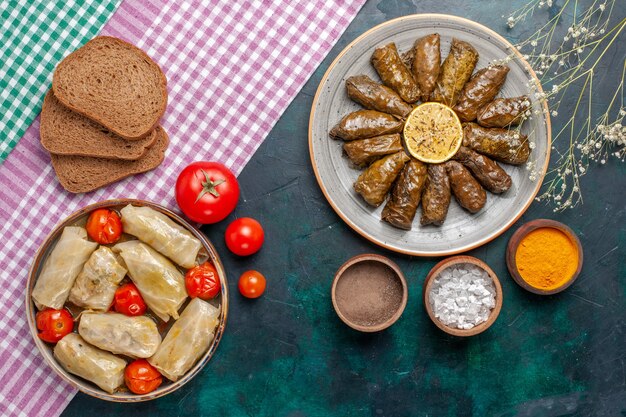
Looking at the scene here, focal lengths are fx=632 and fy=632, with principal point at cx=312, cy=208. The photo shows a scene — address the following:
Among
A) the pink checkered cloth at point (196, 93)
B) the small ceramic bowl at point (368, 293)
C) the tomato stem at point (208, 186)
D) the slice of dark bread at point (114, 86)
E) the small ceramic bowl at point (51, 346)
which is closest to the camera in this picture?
the tomato stem at point (208, 186)

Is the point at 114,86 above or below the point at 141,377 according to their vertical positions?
above

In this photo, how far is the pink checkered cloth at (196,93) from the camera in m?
4.71

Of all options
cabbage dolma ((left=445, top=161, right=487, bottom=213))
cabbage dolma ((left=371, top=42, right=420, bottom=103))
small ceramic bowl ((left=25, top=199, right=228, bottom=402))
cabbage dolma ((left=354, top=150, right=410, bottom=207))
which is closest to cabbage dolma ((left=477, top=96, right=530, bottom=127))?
cabbage dolma ((left=445, top=161, right=487, bottom=213))

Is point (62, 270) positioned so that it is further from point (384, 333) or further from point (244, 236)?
point (384, 333)

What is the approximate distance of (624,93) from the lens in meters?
4.87

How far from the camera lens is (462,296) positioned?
4590 millimetres

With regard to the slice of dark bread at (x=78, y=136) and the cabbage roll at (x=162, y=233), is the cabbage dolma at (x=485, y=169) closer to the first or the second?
the cabbage roll at (x=162, y=233)

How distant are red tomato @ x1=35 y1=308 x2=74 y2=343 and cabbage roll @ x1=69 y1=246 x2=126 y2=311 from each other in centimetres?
14

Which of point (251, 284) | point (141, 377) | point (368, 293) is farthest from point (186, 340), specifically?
point (368, 293)

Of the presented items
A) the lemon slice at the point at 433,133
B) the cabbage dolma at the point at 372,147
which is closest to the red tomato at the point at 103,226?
the cabbage dolma at the point at 372,147

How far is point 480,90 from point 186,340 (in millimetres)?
2760

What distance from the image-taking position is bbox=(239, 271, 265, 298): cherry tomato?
466 cm

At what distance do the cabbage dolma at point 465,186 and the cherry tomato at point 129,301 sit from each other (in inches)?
94.6

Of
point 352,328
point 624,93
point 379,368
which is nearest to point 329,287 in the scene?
point 352,328
